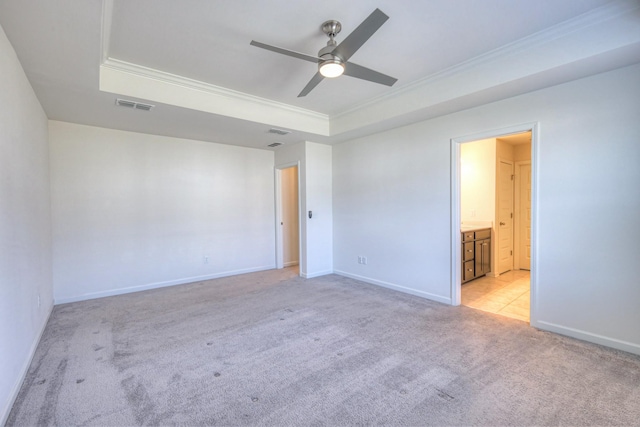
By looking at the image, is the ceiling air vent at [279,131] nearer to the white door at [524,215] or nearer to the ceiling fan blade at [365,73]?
the ceiling fan blade at [365,73]

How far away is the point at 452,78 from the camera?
3.17 meters

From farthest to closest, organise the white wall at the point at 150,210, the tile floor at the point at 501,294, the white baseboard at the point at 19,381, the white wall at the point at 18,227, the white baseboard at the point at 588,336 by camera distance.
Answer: the white wall at the point at 150,210
the tile floor at the point at 501,294
the white baseboard at the point at 588,336
the white wall at the point at 18,227
the white baseboard at the point at 19,381

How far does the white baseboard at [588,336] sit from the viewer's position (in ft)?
8.26

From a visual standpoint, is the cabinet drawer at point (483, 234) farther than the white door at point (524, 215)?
No

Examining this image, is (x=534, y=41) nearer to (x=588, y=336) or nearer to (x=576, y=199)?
(x=576, y=199)

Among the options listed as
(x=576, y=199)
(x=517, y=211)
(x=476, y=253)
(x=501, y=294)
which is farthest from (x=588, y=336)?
(x=517, y=211)

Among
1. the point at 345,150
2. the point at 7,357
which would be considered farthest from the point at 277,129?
the point at 7,357

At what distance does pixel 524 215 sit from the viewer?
5793mm

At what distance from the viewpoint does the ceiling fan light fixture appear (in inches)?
90.7

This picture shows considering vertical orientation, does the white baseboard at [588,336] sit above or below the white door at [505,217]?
below

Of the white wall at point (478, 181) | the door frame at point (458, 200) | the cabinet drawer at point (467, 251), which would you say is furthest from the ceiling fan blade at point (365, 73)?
the white wall at point (478, 181)

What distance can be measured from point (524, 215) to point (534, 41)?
4163 millimetres

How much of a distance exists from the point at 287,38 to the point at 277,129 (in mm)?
1851

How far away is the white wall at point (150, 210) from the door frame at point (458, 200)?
11.5 ft
